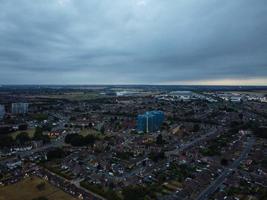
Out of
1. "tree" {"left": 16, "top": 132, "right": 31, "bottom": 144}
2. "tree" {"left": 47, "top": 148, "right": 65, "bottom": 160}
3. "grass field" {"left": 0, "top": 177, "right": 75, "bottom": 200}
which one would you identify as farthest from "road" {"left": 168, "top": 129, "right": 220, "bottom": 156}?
"tree" {"left": 16, "top": 132, "right": 31, "bottom": 144}

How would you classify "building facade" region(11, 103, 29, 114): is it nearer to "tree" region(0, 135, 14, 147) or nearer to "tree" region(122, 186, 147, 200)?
"tree" region(0, 135, 14, 147)

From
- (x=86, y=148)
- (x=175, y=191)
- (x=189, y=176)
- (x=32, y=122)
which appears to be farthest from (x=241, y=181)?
(x=32, y=122)

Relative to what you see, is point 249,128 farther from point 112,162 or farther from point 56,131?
point 56,131

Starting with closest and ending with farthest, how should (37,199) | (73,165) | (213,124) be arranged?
(37,199) → (73,165) → (213,124)

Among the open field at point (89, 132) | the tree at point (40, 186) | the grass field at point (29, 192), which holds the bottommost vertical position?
the open field at point (89, 132)

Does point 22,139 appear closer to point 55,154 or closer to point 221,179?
point 55,154

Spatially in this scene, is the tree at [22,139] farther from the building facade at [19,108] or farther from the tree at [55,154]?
the building facade at [19,108]

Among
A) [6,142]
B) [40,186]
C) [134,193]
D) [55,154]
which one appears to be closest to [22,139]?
[6,142]

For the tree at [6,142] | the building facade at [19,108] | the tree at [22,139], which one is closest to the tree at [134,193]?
the tree at [6,142]
